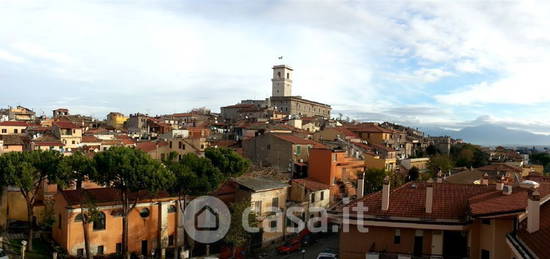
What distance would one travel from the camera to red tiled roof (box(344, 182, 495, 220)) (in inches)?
639

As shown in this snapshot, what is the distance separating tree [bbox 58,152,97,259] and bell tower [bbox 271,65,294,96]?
90754mm

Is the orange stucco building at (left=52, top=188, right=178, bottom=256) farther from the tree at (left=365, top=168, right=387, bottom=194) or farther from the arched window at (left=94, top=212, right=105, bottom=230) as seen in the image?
the tree at (left=365, top=168, right=387, bottom=194)

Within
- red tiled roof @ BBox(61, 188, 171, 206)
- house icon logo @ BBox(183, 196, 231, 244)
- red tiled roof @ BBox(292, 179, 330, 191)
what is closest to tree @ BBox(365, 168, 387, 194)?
red tiled roof @ BBox(292, 179, 330, 191)

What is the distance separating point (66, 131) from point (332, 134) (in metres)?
33.3

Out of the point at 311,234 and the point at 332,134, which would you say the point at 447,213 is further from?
the point at 332,134

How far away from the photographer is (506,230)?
13992mm

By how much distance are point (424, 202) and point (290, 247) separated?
13561 millimetres

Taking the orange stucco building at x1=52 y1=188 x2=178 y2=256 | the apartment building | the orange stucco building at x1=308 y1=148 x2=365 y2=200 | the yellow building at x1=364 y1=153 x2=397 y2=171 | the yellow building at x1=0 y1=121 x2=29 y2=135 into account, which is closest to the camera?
the apartment building

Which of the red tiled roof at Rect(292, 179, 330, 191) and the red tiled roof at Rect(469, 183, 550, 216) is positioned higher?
the red tiled roof at Rect(469, 183, 550, 216)

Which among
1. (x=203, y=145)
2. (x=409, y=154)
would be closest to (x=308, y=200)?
(x=203, y=145)

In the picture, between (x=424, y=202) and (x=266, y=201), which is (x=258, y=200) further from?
(x=424, y=202)

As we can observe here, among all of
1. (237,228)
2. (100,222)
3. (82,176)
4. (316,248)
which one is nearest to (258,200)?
(237,228)

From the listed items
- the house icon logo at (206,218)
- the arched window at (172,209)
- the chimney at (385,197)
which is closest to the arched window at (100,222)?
the arched window at (172,209)

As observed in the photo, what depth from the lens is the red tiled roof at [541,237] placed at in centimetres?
960
